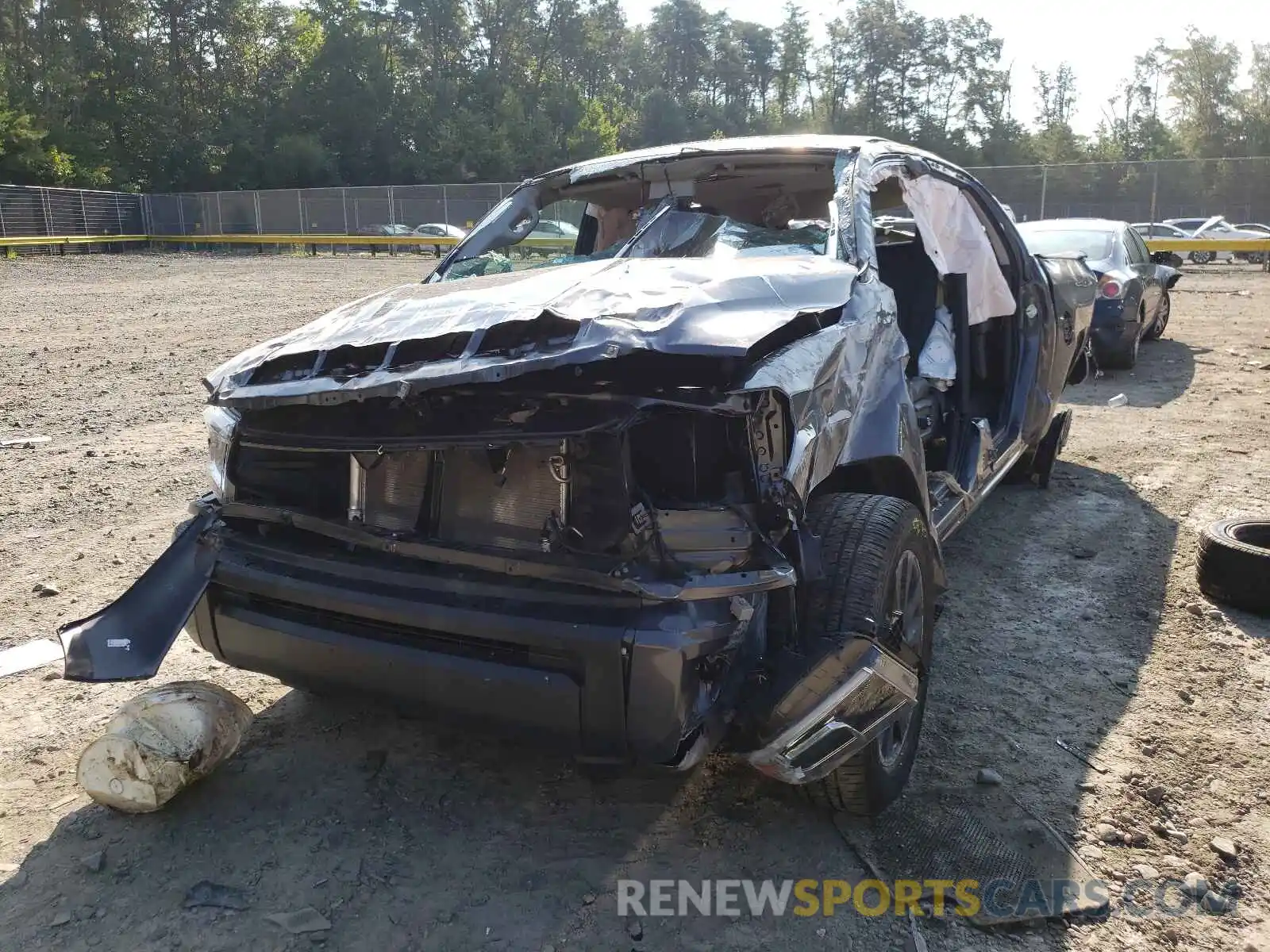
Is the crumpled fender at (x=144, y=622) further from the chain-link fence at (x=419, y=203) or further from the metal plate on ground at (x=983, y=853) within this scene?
the chain-link fence at (x=419, y=203)

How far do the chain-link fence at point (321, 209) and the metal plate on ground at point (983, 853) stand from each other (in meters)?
33.6

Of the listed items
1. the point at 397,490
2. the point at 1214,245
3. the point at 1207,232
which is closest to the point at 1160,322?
the point at 397,490

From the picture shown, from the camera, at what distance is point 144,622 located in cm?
271

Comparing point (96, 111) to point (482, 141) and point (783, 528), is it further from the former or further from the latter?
point (783, 528)

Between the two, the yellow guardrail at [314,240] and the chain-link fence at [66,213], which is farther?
the yellow guardrail at [314,240]

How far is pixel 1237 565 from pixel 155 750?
13.5 feet

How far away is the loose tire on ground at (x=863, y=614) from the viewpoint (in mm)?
2379

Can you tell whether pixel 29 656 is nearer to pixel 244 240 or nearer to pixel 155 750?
pixel 155 750

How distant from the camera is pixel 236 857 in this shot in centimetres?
262

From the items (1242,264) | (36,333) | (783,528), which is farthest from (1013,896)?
(1242,264)

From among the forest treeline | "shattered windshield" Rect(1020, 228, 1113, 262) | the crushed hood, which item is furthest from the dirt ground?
the forest treeline

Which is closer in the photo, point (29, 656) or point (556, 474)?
point (556, 474)

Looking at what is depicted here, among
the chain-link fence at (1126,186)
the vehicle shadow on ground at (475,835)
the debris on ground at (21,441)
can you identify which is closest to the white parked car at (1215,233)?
the chain-link fence at (1126,186)

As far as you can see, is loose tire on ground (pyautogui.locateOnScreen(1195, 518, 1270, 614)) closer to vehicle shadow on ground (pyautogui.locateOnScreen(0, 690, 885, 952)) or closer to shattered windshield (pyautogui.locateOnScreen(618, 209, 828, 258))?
shattered windshield (pyautogui.locateOnScreen(618, 209, 828, 258))
